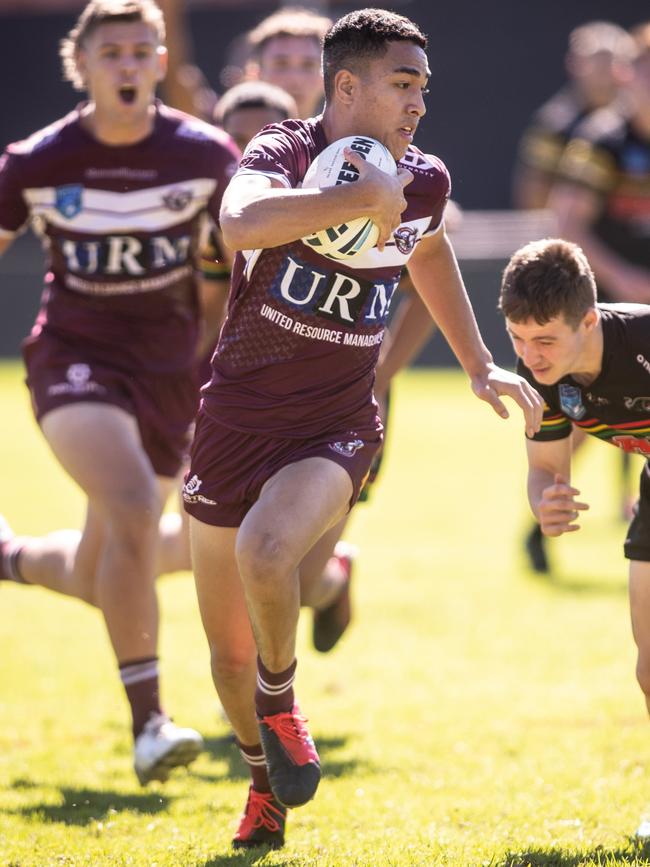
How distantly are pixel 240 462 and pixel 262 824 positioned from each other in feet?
3.60

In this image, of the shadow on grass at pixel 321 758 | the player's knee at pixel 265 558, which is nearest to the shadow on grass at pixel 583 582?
the shadow on grass at pixel 321 758

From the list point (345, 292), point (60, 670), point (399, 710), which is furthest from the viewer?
point (60, 670)

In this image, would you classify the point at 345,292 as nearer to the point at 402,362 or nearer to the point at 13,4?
the point at 402,362

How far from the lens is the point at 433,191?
445 cm

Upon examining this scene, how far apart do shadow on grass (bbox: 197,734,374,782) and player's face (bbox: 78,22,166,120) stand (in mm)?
2497

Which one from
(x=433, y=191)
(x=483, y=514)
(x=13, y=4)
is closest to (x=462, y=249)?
(x=483, y=514)

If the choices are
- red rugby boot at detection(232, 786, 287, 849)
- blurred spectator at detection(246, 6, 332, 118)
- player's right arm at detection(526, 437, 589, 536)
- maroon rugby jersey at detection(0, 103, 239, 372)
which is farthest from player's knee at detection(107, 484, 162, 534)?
blurred spectator at detection(246, 6, 332, 118)

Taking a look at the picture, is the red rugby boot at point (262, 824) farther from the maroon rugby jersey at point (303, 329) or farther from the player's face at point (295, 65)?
the player's face at point (295, 65)

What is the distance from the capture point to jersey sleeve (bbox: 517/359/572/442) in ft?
15.0

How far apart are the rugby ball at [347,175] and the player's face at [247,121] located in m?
2.10

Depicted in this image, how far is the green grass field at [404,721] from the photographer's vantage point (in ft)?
14.9

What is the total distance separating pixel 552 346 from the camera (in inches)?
171

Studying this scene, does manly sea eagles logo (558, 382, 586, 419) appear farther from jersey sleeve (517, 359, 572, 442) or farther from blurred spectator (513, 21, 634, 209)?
blurred spectator (513, 21, 634, 209)

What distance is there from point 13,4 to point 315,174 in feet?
91.9
